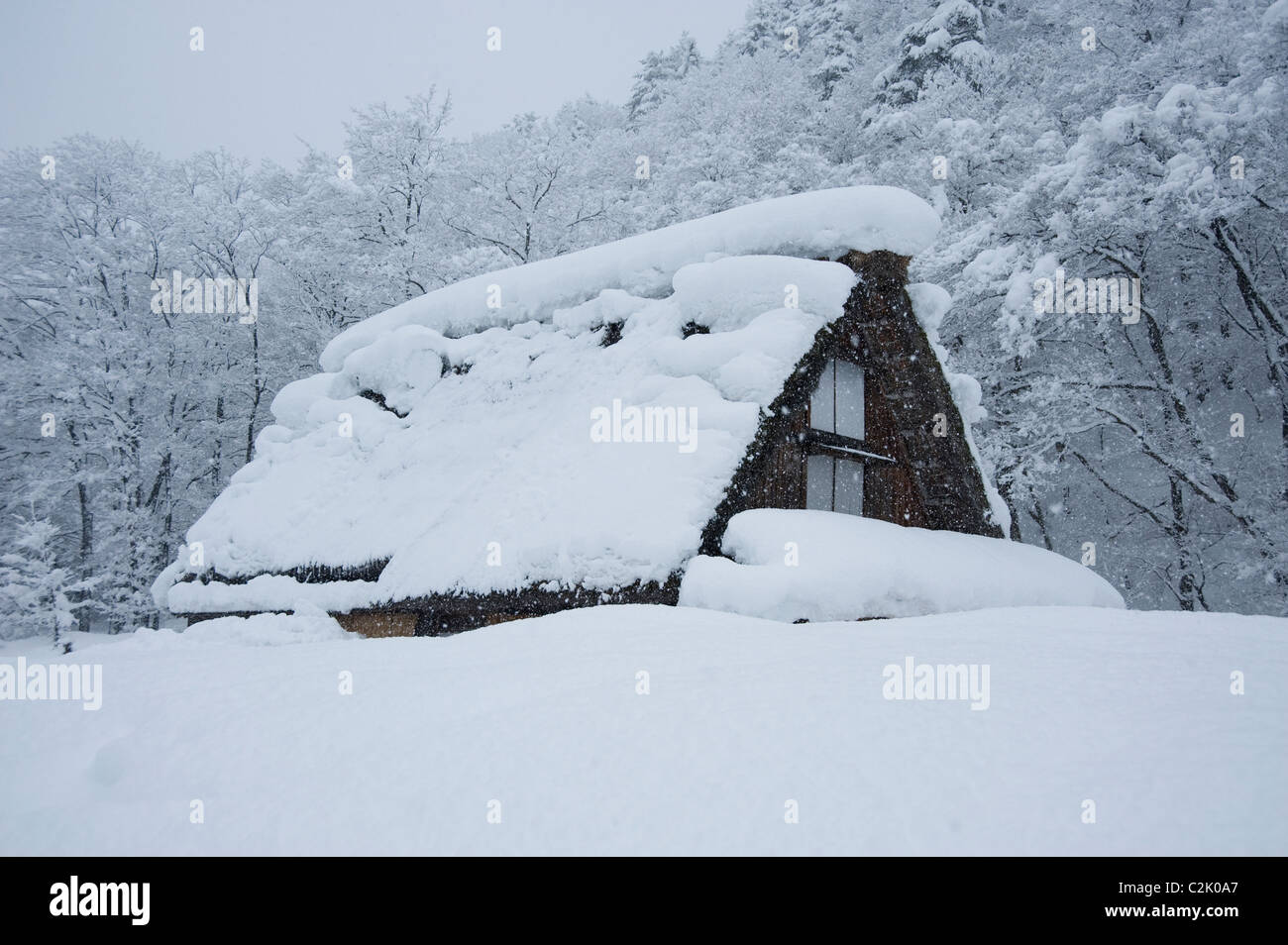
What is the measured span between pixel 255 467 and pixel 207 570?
144 centimetres

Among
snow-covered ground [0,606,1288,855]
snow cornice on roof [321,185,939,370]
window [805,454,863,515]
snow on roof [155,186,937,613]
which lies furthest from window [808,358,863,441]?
snow-covered ground [0,606,1288,855]

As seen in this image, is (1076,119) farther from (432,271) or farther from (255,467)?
(255,467)

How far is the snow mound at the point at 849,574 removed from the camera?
4.35m

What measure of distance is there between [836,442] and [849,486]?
59 centimetres

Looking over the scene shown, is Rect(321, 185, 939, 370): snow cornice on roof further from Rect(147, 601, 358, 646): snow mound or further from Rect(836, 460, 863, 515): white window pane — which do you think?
Rect(147, 601, 358, 646): snow mound

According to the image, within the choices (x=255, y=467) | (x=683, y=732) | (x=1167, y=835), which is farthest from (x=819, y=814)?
(x=255, y=467)

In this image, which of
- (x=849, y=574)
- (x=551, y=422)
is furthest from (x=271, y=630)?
(x=849, y=574)

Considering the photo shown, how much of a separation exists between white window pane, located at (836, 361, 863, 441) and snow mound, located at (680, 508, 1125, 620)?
1259mm

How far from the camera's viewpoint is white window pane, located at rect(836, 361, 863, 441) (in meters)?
6.79

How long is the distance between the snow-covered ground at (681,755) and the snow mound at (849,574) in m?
1.62

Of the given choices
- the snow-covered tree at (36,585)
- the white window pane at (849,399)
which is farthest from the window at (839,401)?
the snow-covered tree at (36,585)

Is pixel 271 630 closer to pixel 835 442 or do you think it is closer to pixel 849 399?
pixel 835 442

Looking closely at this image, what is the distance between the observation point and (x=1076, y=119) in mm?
15141

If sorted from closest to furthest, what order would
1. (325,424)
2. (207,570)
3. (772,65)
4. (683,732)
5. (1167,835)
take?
(1167,835)
(683,732)
(207,570)
(325,424)
(772,65)
